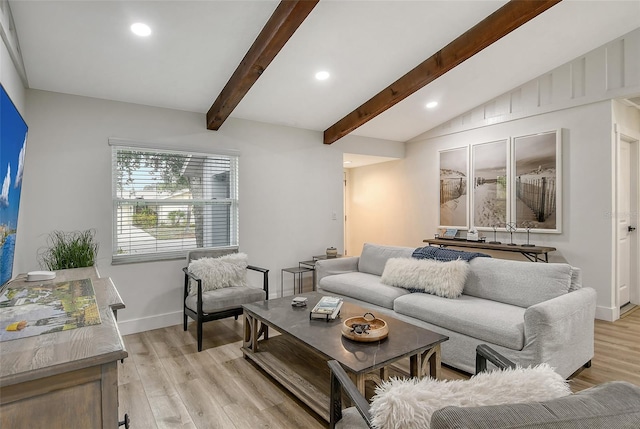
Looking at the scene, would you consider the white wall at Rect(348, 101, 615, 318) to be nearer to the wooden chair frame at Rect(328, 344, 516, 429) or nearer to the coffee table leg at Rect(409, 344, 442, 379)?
the coffee table leg at Rect(409, 344, 442, 379)

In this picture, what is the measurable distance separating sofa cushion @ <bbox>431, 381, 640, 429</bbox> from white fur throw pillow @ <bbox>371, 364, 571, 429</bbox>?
0.18m

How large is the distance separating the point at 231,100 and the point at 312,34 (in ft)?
3.43

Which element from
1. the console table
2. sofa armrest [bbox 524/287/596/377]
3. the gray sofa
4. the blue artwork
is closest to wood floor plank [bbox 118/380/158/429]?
the blue artwork

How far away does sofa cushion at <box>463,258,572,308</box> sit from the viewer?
8.64 ft

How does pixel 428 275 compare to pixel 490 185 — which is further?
pixel 490 185

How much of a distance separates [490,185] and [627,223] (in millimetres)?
1647

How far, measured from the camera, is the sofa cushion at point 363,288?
3338 mm

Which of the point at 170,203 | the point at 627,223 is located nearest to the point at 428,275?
the point at 170,203

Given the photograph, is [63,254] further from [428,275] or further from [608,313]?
[608,313]

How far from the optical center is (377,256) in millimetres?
4172

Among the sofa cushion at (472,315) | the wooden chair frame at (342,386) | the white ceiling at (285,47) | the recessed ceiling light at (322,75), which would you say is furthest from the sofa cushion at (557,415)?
the recessed ceiling light at (322,75)

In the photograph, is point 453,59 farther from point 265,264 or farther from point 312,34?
point 265,264

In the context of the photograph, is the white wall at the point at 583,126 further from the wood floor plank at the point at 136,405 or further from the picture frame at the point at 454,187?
the wood floor plank at the point at 136,405

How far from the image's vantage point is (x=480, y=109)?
16.4ft
